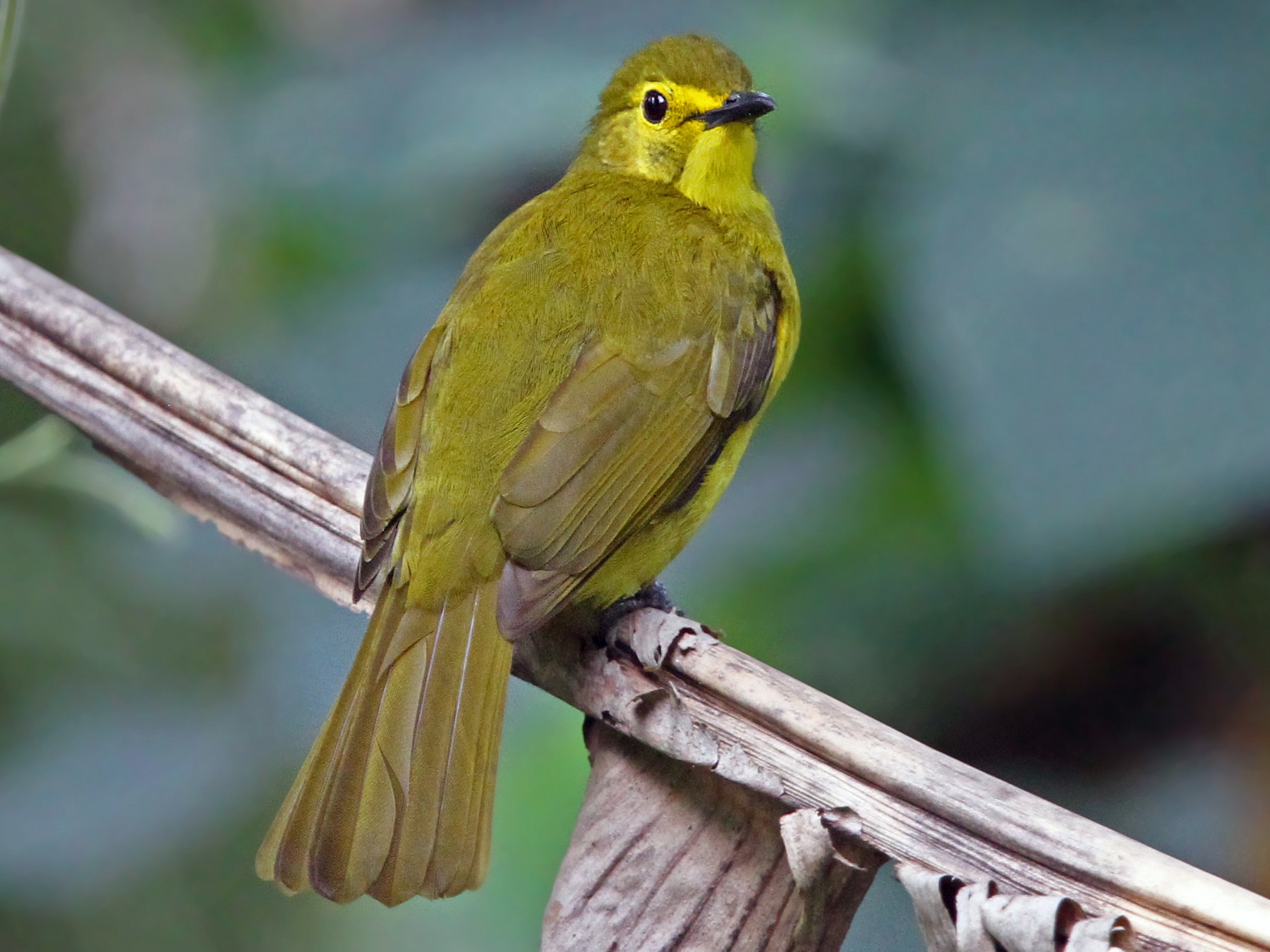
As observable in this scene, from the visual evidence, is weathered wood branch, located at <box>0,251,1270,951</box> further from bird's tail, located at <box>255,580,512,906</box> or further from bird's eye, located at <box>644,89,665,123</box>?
bird's eye, located at <box>644,89,665,123</box>

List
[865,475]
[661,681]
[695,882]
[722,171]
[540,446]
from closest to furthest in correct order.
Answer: [695,882] → [661,681] → [540,446] → [865,475] → [722,171]

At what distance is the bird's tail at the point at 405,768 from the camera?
1383 millimetres

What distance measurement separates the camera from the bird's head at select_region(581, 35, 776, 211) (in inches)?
77.5

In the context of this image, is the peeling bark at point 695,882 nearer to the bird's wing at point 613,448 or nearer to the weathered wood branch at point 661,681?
the weathered wood branch at point 661,681

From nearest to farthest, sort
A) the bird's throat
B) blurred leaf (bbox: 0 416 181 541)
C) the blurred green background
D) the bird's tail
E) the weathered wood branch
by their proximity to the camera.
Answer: the weathered wood branch → the bird's tail → the blurred green background → blurred leaf (bbox: 0 416 181 541) → the bird's throat

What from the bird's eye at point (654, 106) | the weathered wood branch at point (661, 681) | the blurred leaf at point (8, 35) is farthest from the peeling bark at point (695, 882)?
the blurred leaf at point (8, 35)

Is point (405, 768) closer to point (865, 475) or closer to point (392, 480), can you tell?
point (392, 480)

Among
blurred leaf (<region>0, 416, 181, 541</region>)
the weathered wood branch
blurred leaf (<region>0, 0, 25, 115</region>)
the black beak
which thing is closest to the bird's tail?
the weathered wood branch

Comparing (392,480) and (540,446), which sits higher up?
(540,446)

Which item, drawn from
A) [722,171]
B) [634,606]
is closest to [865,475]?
[634,606]

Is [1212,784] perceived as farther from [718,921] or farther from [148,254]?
[148,254]

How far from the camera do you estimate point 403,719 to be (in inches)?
59.2

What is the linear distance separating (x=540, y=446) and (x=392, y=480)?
182 mm

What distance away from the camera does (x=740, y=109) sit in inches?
74.7
